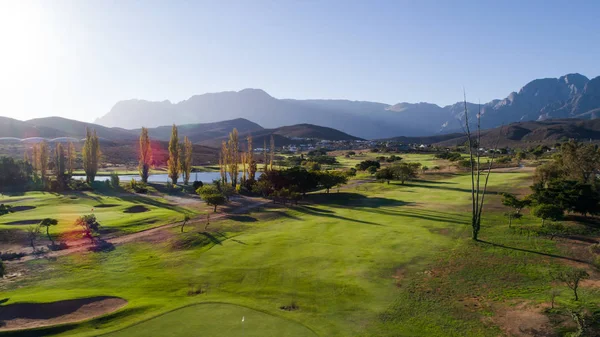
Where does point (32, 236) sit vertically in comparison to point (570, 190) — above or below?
below

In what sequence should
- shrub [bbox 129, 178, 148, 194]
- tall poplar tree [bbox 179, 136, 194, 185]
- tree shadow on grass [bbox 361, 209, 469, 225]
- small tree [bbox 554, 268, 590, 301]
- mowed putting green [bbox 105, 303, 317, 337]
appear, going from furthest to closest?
tall poplar tree [bbox 179, 136, 194, 185] → shrub [bbox 129, 178, 148, 194] → tree shadow on grass [bbox 361, 209, 469, 225] → small tree [bbox 554, 268, 590, 301] → mowed putting green [bbox 105, 303, 317, 337]

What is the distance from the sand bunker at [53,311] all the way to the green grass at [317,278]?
1.01m

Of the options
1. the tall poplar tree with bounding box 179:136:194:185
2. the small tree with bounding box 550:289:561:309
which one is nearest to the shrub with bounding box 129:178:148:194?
the tall poplar tree with bounding box 179:136:194:185

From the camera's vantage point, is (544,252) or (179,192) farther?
(179,192)

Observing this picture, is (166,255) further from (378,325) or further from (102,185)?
(102,185)

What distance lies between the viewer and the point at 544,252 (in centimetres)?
2958

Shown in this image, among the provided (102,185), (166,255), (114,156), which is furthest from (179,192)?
(114,156)

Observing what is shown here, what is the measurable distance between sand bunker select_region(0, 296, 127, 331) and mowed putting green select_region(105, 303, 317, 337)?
3.64 m

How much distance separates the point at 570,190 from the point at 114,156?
6674 inches

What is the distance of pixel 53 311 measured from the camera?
2023 cm

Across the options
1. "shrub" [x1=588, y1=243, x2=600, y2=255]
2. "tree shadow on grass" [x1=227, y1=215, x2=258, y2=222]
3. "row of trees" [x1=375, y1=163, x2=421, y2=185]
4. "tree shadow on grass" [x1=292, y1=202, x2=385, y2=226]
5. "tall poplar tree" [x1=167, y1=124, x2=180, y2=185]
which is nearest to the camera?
"shrub" [x1=588, y1=243, x2=600, y2=255]

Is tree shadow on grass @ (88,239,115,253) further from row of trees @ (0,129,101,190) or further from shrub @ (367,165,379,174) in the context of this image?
shrub @ (367,165,379,174)

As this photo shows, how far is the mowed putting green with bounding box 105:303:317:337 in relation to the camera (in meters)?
17.1

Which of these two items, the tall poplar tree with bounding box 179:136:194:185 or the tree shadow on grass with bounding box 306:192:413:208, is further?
the tall poplar tree with bounding box 179:136:194:185
